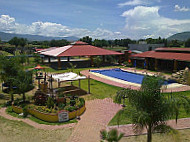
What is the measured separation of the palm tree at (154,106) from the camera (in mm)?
5535

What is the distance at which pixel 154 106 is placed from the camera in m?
5.93

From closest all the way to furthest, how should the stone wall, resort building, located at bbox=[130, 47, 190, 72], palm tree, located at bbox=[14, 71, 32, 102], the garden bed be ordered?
1. the garden bed
2. palm tree, located at bbox=[14, 71, 32, 102]
3. the stone wall
4. resort building, located at bbox=[130, 47, 190, 72]

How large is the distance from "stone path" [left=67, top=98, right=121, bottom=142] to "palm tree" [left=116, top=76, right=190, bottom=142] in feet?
9.79

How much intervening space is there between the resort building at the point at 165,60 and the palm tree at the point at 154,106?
1973 cm

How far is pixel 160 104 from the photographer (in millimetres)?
5863

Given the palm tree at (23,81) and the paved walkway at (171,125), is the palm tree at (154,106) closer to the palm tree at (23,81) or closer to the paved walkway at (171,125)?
the paved walkway at (171,125)

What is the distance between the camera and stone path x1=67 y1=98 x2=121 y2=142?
8.23 metres

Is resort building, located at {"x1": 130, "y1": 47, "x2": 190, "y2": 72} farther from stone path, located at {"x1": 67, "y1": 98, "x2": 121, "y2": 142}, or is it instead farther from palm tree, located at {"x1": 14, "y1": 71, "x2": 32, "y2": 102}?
palm tree, located at {"x1": 14, "y1": 71, "x2": 32, "y2": 102}

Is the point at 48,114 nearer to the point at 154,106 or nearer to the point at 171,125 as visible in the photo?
the point at 154,106

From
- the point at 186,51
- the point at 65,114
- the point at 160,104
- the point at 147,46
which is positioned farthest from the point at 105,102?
the point at 147,46

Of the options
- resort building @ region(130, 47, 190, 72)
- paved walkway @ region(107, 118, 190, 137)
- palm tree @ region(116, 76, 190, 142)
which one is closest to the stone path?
paved walkway @ region(107, 118, 190, 137)

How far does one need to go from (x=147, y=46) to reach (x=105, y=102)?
99.9ft

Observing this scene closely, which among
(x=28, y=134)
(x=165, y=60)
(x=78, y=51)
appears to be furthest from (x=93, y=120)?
(x=78, y=51)

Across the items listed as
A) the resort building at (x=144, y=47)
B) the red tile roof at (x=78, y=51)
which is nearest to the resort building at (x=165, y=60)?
the red tile roof at (x=78, y=51)
